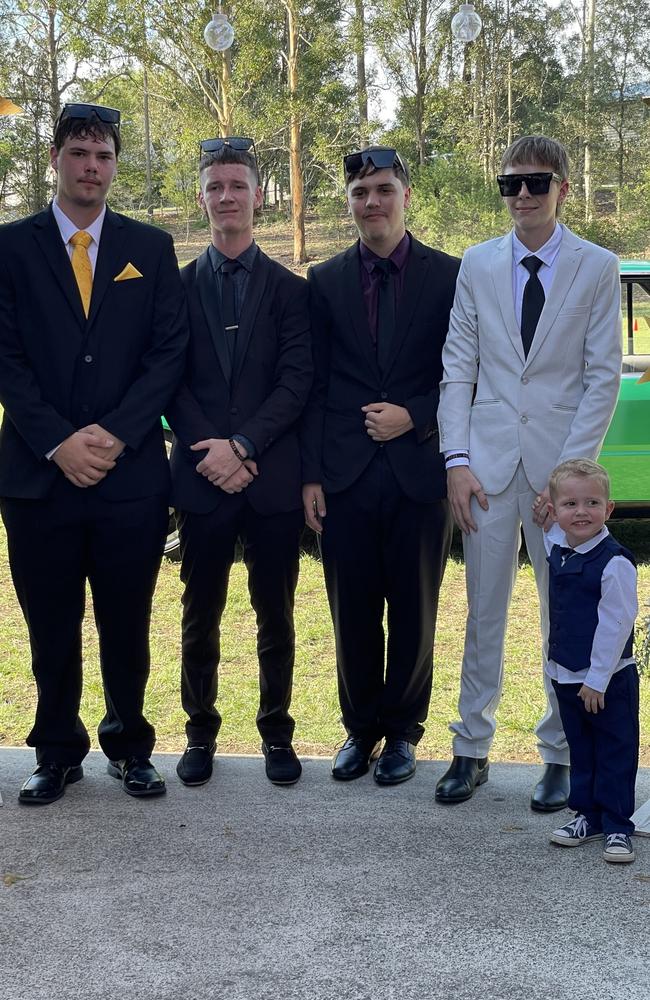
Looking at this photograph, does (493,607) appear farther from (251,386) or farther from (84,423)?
(84,423)

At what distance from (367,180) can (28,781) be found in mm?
2467

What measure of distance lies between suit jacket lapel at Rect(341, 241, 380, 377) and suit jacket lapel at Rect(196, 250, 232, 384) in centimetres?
47

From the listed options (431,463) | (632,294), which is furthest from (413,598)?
(632,294)

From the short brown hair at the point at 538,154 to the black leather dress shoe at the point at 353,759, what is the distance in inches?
84.3

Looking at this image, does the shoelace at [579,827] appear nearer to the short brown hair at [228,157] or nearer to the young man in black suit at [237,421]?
the young man in black suit at [237,421]

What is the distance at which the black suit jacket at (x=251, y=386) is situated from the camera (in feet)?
12.9

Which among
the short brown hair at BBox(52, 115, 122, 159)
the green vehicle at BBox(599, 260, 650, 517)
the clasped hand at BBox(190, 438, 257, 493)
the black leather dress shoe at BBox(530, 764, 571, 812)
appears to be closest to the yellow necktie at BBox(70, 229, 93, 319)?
the short brown hair at BBox(52, 115, 122, 159)

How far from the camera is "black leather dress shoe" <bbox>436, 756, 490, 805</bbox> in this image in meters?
3.85

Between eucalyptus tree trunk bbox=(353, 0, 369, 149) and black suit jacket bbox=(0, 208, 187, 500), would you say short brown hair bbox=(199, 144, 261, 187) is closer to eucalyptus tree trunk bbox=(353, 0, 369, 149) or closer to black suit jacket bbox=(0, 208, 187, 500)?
black suit jacket bbox=(0, 208, 187, 500)

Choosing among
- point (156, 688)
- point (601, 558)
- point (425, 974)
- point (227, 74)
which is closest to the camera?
point (425, 974)

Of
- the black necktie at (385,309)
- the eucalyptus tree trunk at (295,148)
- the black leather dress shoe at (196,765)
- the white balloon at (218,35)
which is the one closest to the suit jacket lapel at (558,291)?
the black necktie at (385,309)

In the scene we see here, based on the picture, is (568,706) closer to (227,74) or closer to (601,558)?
(601,558)

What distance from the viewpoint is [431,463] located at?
397cm

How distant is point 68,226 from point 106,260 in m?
0.19
